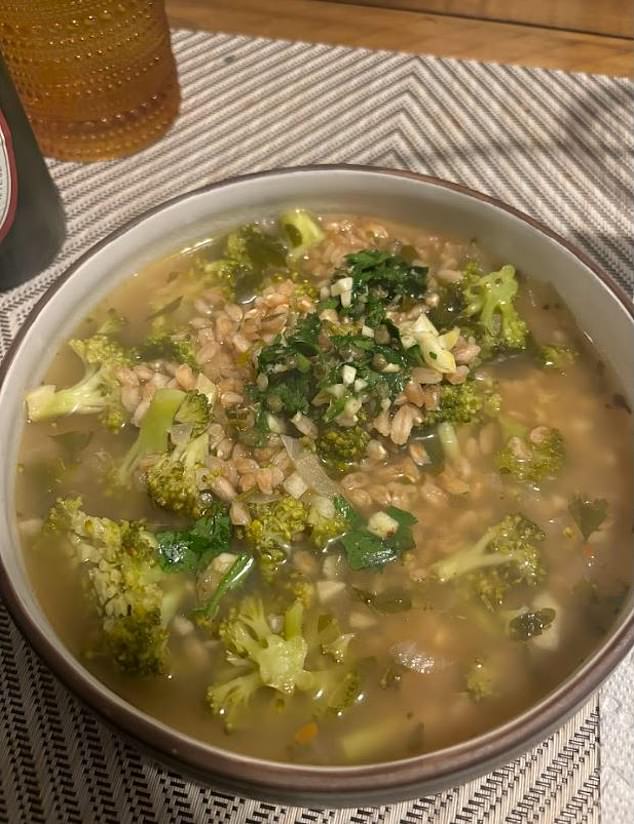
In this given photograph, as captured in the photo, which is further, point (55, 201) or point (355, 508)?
point (55, 201)

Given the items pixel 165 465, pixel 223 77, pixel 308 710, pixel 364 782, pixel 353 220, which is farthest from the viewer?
pixel 223 77

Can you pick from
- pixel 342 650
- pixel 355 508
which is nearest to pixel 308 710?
pixel 342 650

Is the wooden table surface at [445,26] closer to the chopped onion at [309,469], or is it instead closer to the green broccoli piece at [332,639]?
the chopped onion at [309,469]

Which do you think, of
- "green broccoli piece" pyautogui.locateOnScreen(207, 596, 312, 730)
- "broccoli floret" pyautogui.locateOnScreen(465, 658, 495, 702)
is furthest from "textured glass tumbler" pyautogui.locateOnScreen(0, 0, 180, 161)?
"broccoli floret" pyautogui.locateOnScreen(465, 658, 495, 702)

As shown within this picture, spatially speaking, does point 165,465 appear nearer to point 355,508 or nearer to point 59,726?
point 355,508

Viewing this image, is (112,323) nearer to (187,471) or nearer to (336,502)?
(187,471)

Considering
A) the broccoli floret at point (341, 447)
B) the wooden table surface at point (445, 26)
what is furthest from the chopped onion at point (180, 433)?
the wooden table surface at point (445, 26)

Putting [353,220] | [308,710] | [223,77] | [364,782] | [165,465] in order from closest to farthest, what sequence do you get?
[364,782] → [308,710] → [165,465] → [353,220] → [223,77]
